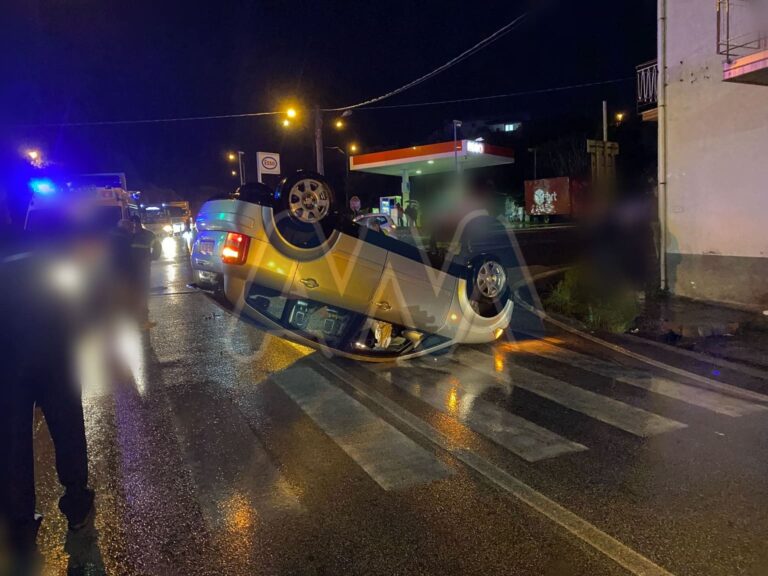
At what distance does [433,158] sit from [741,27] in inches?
1156

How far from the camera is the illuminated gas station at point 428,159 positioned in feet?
120

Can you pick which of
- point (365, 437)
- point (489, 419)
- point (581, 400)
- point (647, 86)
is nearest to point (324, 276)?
point (365, 437)

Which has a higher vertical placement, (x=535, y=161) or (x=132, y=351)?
(x=535, y=161)

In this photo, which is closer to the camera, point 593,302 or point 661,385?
point 661,385

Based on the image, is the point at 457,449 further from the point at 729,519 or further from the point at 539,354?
the point at 539,354

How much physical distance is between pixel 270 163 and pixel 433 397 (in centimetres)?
1381

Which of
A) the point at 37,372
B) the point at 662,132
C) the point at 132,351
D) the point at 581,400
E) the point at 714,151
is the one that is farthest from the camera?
the point at 662,132

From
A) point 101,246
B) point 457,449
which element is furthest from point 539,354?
point 101,246

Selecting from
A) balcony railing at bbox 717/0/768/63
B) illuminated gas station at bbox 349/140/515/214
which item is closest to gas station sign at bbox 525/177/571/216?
illuminated gas station at bbox 349/140/515/214

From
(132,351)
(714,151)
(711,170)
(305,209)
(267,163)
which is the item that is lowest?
(132,351)

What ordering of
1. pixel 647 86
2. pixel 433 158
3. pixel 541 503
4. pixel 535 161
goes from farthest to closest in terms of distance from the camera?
pixel 535 161 → pixel 433 158 → pixel 647 86 → pixel 541 503

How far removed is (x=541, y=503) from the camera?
11.7ft

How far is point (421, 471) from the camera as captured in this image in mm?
4012

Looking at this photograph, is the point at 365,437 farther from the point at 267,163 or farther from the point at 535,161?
the point at 535,161
